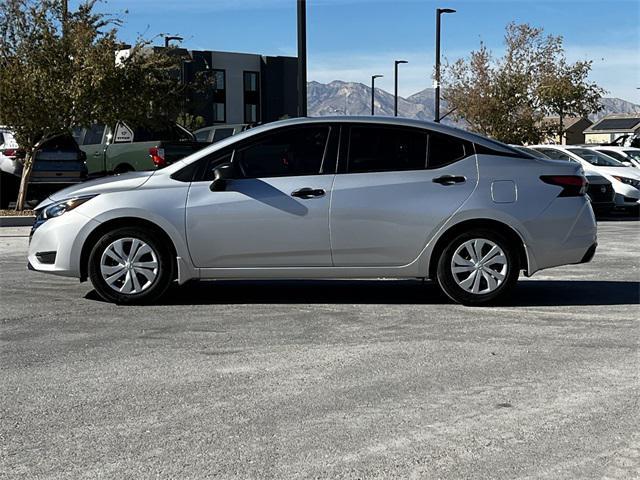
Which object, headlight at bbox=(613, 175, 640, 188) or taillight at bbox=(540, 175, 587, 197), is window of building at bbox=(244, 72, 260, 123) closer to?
headlight at bbox=(613, 175, 640, 188)

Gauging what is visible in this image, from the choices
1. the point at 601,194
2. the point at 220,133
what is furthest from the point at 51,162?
the point at 601,194

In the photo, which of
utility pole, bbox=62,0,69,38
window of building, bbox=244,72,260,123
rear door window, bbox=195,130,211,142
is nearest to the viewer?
utility pole, bbox=62,0,69,38

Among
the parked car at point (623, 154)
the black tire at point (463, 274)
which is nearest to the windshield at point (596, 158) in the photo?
the parked car at point (623, 154)

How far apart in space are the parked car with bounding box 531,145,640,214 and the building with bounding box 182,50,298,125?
6199cm

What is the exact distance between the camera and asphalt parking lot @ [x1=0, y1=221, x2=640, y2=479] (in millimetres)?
4336

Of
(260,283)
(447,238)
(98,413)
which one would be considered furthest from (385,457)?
(260,283)

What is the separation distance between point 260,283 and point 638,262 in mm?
4738

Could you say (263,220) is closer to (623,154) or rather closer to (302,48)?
(302,48)

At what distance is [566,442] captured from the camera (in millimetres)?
4574

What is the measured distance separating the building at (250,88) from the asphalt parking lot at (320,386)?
246 ft

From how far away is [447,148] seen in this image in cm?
845

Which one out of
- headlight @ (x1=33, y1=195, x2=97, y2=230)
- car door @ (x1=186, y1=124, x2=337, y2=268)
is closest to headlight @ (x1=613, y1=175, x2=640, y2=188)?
car door @ (x1=186, y1=124, x2=337, y2=268)

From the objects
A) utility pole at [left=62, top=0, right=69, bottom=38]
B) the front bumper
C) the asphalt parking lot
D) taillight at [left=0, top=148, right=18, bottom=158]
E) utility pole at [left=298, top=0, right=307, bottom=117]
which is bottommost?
the asphalt parking lot

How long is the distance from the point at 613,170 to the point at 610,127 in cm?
10200
